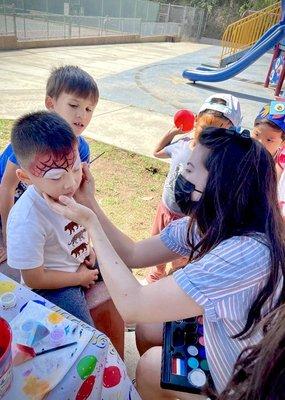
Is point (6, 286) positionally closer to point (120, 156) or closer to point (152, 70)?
point (120, 156)

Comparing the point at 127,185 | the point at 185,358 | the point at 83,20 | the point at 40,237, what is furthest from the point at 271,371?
the point at 83,20

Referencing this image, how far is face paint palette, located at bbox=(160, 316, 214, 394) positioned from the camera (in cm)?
134

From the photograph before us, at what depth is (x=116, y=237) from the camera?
72.7 inches

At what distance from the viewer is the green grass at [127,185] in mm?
3312

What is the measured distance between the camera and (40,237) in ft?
4.90

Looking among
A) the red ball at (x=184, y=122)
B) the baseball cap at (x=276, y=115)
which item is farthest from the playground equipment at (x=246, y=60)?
the baseball cap at (x=276, y=115)

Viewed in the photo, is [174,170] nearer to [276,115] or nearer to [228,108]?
[228,108]

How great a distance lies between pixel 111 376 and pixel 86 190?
0.82m

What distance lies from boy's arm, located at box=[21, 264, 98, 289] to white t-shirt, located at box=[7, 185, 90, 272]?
0.11 feet

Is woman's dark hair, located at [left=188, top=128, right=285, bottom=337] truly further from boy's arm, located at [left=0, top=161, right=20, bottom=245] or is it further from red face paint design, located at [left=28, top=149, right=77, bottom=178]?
boy's arm, located at [left=0, top=161, right=20, bottom=245]

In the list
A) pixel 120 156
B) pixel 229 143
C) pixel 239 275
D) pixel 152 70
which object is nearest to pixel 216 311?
pixel 239 275

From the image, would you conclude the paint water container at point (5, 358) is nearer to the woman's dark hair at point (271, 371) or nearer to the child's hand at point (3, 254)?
the woman's dark hair at point (271, 371)

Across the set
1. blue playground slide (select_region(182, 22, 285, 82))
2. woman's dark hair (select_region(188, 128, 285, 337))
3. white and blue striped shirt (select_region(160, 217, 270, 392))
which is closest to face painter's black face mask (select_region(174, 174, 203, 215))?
woman's dark hair (select_region(188, 128, 285, 337))

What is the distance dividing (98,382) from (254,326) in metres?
0.57
